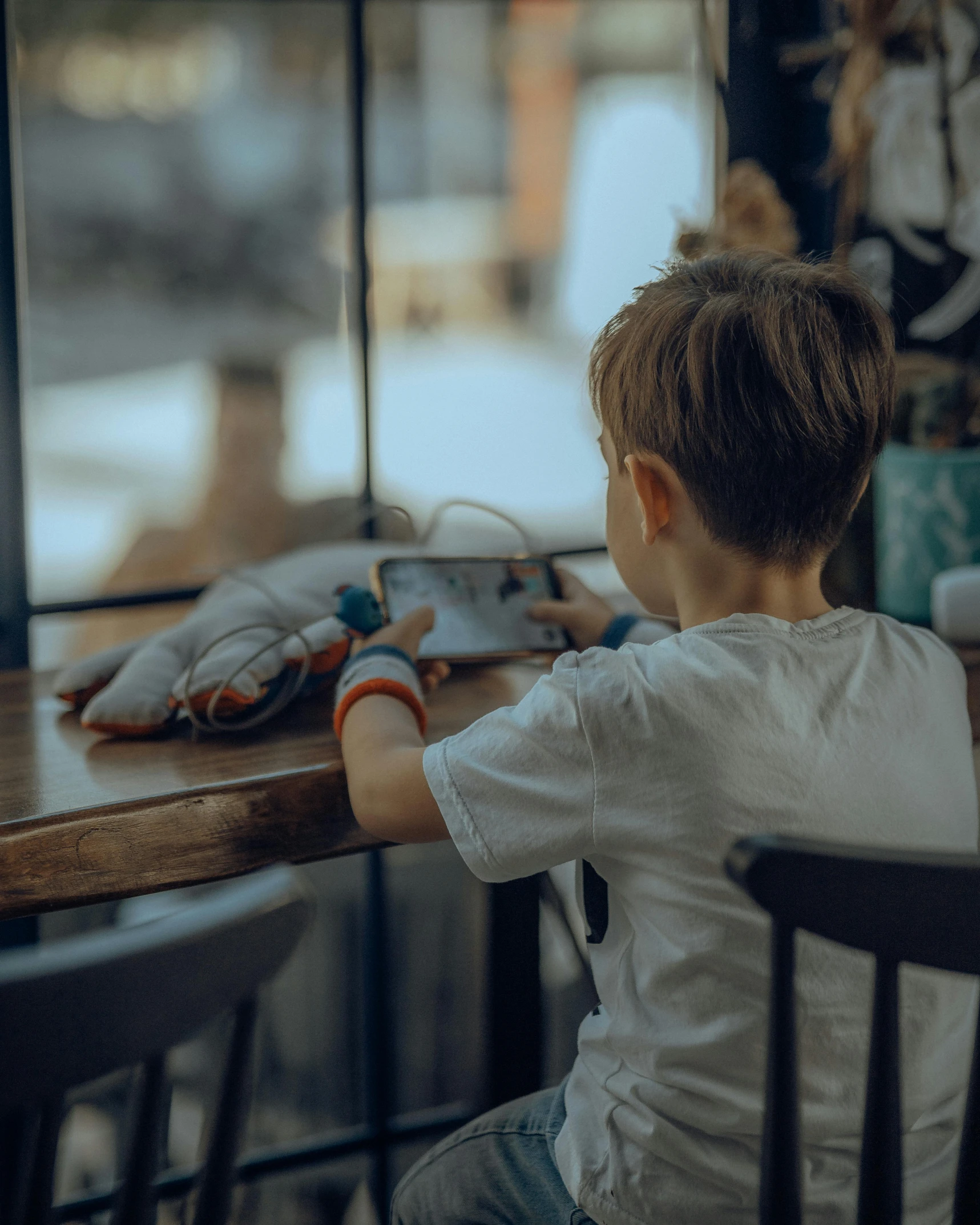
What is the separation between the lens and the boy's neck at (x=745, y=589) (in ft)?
2.45

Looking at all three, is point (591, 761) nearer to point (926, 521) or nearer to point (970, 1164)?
point (970, 1164)

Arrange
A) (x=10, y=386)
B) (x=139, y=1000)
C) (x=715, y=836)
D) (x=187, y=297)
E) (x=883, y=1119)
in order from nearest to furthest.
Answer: (x=139, y=1000), (x=883, y=1119), (x=715, y=836), (x=10, y=386), (x=187, y=297)

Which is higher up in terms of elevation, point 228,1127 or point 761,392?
point 761,392

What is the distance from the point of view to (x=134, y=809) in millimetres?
776

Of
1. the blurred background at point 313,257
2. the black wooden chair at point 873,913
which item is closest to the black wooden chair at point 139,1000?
the black wooden chair at point 873,913

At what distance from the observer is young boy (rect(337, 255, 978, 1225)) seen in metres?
0.66

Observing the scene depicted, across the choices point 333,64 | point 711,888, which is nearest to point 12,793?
point 711,888

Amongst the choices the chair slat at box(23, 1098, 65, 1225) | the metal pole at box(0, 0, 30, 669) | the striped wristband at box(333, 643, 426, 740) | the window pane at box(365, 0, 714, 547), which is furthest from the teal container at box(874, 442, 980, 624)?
the chair slat at box(23, 1098, 65, 1225)

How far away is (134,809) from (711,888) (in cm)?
40

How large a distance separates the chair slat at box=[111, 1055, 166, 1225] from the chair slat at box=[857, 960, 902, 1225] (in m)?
0.33

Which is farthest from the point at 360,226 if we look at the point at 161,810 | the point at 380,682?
the point at 161,810

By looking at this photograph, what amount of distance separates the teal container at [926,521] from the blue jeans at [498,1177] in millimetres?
805

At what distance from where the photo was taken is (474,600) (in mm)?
1102

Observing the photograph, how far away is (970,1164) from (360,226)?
1.27 meters
